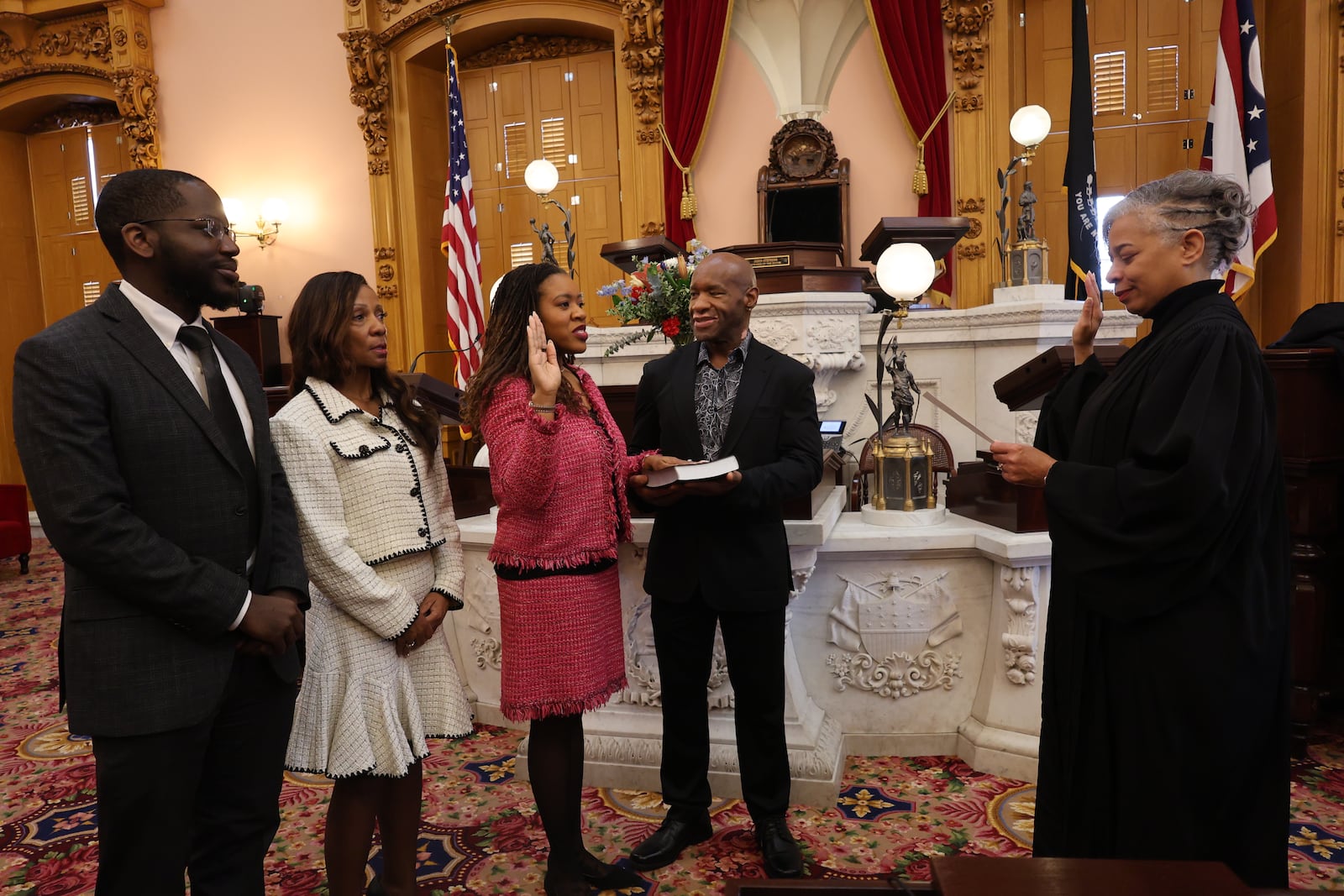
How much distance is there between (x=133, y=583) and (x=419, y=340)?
25.0 ft

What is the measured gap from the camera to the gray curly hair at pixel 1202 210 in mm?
1627

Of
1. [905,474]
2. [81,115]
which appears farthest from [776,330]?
[81,115]

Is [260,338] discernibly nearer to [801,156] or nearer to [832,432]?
[801,156]

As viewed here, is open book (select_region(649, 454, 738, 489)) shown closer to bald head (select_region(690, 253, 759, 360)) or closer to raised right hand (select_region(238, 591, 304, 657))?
bald head (select_region(690, 253, 759, 360))

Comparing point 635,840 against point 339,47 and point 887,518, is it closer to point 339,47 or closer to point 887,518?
point 887,518

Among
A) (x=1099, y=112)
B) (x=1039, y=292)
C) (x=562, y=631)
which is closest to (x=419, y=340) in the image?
(x=1039, y=292)

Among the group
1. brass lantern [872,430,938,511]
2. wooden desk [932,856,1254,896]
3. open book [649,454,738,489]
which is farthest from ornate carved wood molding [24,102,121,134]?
wooden desk [932,856,1254,896]

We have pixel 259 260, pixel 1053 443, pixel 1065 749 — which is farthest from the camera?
pixel 259 260

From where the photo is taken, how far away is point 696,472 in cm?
209

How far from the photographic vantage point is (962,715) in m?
3.16

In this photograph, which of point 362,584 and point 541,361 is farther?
point 541,361

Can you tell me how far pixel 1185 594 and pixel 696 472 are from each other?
3.36 feet

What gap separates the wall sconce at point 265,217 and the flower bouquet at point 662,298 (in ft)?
23.2

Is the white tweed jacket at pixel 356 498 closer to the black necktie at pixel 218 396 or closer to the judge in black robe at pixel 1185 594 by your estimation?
the black necktie at pixel 218 396
